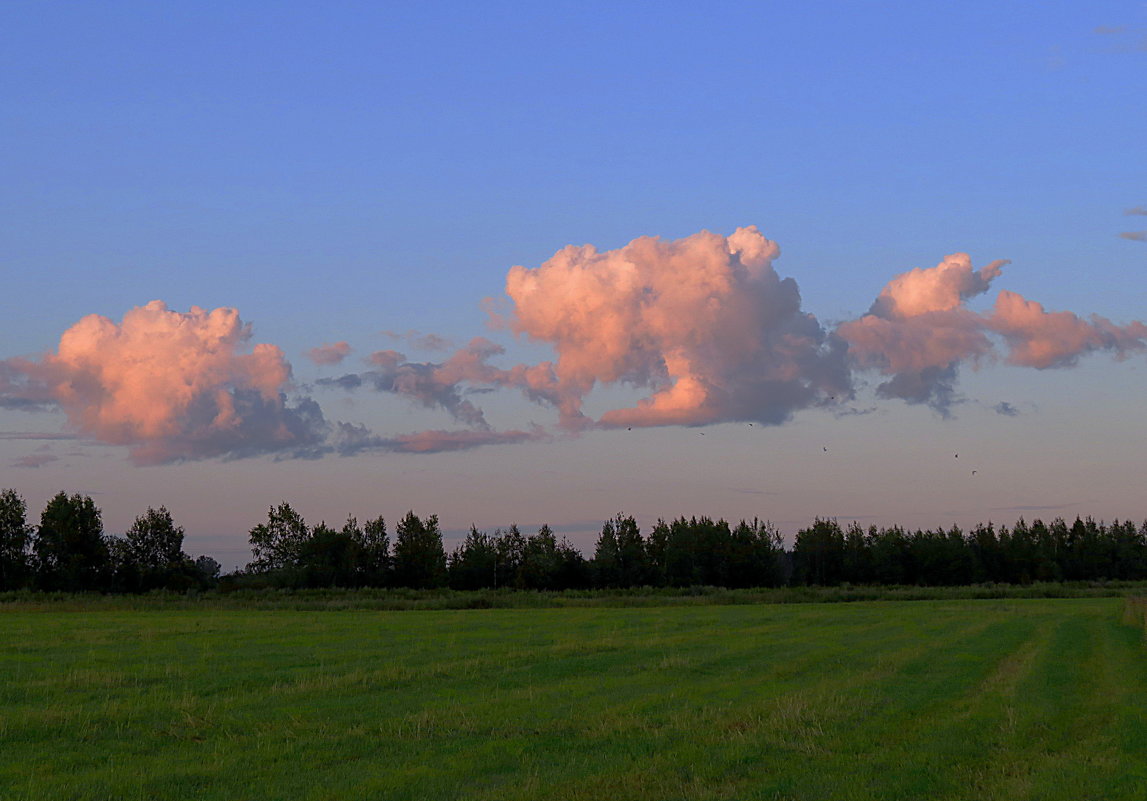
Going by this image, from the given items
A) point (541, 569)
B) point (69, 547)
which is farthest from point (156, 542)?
point (541, 569)

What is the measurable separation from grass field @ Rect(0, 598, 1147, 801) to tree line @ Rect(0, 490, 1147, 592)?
9867 centimetres

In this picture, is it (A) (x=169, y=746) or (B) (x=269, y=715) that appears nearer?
(A) (x=169, y=746)

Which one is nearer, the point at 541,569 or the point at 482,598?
the point at 482,598

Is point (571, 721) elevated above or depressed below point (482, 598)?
above

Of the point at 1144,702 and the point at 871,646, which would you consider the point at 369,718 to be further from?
the point at 871,646

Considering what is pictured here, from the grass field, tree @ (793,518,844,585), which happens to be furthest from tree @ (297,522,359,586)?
the grass field

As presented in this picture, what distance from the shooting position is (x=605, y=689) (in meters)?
22.5

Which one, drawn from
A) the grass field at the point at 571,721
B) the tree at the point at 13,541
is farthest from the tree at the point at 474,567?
the grass field at the point at 571,721

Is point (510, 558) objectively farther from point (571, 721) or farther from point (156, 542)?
point (571, 721)

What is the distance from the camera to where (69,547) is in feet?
404

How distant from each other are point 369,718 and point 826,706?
27.5 feet

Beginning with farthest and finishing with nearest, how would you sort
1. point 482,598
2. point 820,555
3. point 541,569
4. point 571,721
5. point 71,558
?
point 820,555, point 541,569, point 71,558, point 482,598, point 571,721

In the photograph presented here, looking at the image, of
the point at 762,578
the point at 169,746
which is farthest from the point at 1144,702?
the point at 762,578

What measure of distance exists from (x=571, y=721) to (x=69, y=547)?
12122 centimetres
